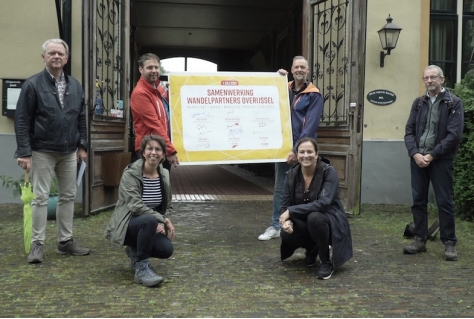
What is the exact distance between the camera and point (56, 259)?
4.92 metres

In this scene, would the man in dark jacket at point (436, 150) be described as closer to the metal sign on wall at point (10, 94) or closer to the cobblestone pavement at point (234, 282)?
the cobblestone pavement at point (234, 282)

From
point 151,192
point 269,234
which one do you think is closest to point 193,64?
point 269,234

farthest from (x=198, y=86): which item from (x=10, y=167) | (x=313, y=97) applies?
(x=10, y=167)

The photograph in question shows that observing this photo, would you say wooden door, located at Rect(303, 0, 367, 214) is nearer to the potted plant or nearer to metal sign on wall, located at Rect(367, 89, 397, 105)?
metal sign on wall, located at Rect(367, 89, 397, 105)

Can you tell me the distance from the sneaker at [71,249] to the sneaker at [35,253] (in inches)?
10.1

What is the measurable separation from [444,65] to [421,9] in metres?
1.01

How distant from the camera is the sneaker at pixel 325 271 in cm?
436

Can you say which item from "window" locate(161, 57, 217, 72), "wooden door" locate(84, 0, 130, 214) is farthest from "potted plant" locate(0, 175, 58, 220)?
"window" locate(161, 57, 217, 72)

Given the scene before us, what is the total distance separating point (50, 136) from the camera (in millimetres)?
4848

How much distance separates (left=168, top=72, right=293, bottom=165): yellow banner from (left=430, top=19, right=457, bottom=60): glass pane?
411 centimetres

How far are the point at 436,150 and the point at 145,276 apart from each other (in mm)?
2854

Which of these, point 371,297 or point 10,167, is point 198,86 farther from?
point 10,167

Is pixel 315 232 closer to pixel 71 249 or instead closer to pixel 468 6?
pixel 71 249

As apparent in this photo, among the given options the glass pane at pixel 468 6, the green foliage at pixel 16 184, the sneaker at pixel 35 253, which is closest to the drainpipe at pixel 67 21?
the green foliage at pixel 16 184
